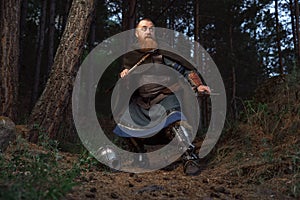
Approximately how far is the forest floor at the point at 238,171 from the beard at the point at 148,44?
1.52 meters

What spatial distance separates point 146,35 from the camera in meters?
4.96

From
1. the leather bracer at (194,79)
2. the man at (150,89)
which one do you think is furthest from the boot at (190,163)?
the leather bracer at (194,79)

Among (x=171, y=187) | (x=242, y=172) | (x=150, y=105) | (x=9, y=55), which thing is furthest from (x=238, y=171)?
(x=9, y=55)

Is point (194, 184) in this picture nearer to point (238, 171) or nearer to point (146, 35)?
point (238, 171)

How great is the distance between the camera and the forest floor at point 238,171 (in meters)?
3.07

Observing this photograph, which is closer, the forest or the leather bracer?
the forest

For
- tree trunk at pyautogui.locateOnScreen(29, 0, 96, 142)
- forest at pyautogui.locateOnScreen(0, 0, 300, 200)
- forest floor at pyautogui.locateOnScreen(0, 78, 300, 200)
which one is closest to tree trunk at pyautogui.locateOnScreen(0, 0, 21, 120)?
forest at pyautogui.locateOnScreen(0, 0, 300, 200)

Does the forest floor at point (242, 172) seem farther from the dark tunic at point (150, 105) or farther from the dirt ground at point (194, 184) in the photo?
the dark tunic at point (150, 105)

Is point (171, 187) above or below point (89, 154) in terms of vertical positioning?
below

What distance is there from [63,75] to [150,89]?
4.15 ft

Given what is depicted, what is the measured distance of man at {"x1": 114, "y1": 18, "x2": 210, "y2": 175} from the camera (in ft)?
15.1

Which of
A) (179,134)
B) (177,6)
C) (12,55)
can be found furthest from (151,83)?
(177,6)

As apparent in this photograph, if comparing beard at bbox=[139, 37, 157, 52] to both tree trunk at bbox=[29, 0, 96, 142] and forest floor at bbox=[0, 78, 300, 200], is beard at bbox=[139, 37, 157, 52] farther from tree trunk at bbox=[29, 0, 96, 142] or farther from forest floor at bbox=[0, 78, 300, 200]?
forest floor at bbox=[0, 78, 300, 200]

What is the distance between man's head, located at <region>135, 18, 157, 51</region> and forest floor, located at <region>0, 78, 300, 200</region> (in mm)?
1552
